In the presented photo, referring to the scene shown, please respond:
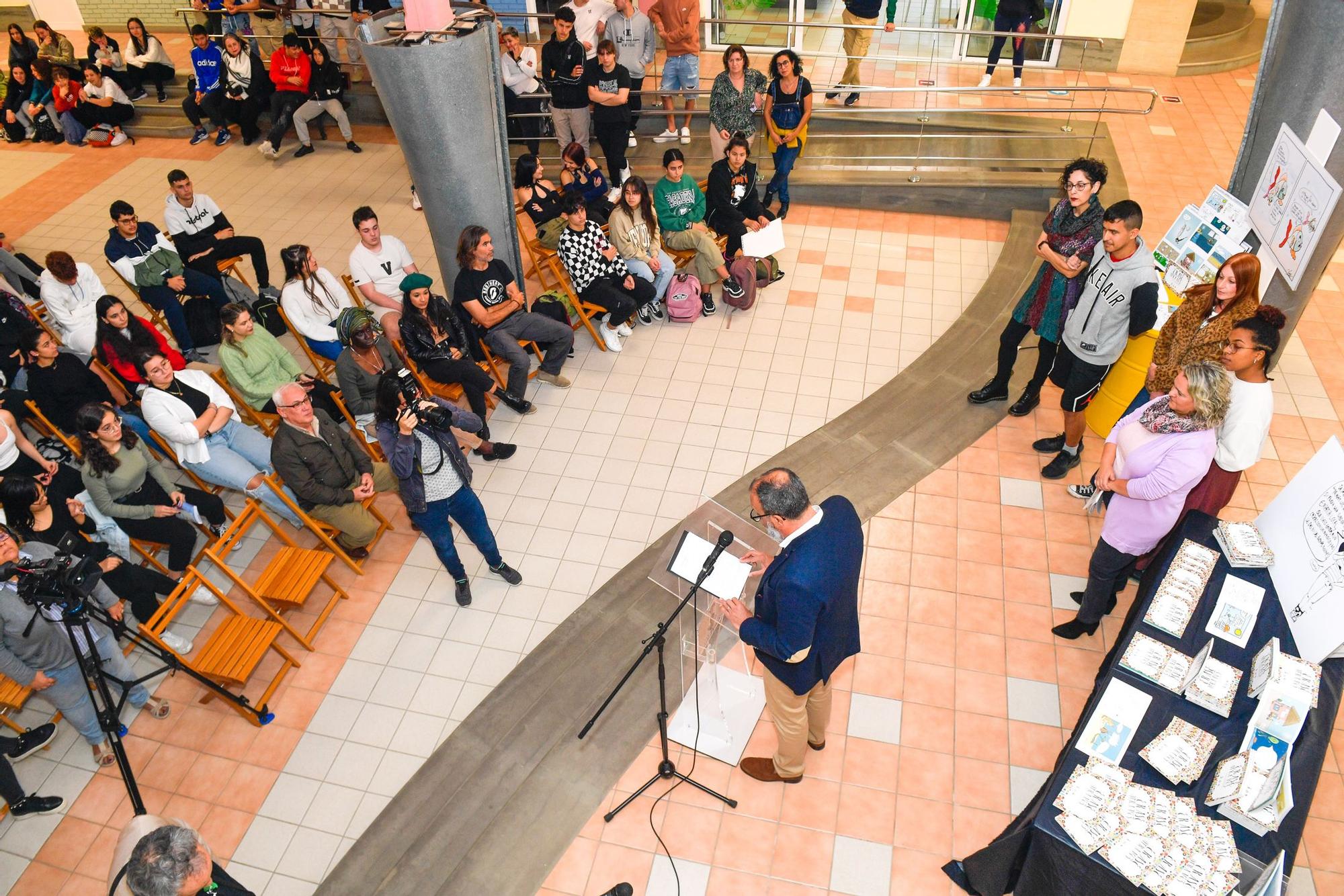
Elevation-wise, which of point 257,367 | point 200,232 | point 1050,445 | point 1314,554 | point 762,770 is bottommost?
point 762,770

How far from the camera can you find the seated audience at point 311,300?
6.23 metres

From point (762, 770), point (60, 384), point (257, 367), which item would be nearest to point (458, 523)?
point (257, 367)

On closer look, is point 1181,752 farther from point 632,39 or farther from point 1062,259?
point 632,39

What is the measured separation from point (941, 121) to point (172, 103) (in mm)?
10126

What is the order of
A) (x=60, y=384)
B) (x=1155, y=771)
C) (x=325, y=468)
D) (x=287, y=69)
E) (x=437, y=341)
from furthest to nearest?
(x=287, y=69)
(x=437, y=341)
(x=60, y=384)
(x=325, y=468)
(x=1155, y=771)

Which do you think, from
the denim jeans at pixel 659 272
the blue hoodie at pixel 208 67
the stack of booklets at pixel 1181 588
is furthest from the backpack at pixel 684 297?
the blue hoodie at pixel 208 67

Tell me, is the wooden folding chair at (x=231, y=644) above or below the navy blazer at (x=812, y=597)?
below

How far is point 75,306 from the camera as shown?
6.64m

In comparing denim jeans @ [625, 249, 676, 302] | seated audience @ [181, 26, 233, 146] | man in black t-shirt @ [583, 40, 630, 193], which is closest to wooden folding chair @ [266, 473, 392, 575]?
denim jeans @ [625, 249, 676, 302]

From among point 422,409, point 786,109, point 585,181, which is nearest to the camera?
point 422,409

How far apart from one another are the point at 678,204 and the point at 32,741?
224 inches

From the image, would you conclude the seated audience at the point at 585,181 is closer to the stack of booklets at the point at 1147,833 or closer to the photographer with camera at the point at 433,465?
the photographer with camera at the point at 433,465

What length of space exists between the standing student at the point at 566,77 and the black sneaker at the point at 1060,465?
5.39m

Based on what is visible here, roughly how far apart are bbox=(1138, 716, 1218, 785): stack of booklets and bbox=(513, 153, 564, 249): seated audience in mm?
5526
